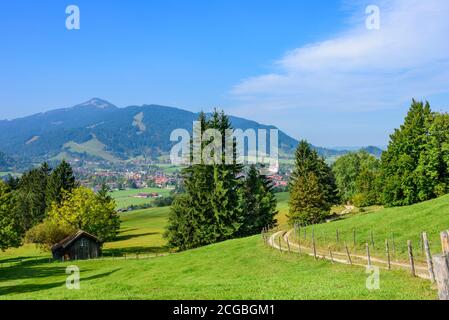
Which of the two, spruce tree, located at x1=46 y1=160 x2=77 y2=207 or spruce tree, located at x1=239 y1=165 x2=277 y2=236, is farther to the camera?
spruce tree, located at x1=46 y1=160 x2=77 y2=207

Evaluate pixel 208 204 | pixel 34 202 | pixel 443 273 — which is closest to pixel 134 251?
pixel 208 204

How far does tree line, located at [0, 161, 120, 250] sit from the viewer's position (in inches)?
3078

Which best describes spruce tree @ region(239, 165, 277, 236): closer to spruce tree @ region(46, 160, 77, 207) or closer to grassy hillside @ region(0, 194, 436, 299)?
grassy hillside @ region(0, 194, 436, 299)

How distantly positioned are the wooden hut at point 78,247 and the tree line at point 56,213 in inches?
204

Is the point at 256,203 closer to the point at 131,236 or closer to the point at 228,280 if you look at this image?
the point at 131,236

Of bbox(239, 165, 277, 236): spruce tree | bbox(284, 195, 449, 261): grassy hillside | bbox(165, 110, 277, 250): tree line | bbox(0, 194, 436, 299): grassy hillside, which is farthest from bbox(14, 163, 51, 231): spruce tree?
bbox(284, 195, 449, 261): grassy hillside

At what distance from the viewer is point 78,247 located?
83.4m

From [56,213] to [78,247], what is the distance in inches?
424

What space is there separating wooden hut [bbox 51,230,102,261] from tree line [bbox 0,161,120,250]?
5.19 metres

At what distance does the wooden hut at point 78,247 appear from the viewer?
82.6 metres
